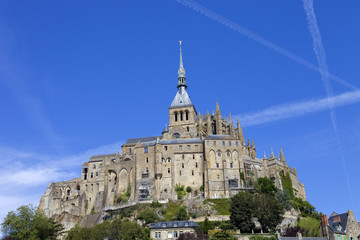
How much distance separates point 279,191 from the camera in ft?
309

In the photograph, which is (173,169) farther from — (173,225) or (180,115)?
(173,225)

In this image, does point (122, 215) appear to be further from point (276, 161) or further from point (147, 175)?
point (276, 161)

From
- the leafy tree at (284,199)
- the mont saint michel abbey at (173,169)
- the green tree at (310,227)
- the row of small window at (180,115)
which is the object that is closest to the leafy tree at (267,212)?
the green tree at (310,227)

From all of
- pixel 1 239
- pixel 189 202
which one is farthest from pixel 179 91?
pixel 1 239

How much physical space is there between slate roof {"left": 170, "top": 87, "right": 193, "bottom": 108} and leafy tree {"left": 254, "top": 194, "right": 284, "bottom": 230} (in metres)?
47.8

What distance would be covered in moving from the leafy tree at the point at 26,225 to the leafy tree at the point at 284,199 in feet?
146

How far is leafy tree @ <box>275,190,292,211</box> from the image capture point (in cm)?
9069

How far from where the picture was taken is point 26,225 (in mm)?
79938

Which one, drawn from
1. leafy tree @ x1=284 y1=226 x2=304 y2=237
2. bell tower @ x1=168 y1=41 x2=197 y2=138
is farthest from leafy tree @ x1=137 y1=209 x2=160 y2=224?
bell tower @ x1=168 y1=41 x2=197 y2=138

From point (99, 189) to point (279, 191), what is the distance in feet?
141

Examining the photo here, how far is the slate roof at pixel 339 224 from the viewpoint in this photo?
73.0 m

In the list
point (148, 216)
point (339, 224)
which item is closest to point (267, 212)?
point (339, 224)

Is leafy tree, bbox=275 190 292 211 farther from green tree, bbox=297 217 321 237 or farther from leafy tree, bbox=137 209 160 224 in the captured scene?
leafy tree, bbox=137 209 160 224

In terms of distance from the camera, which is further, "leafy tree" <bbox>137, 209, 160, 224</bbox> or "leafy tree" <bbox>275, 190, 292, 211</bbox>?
"leafy tree" <bbox>275, 190, 292, 211</bbox>
